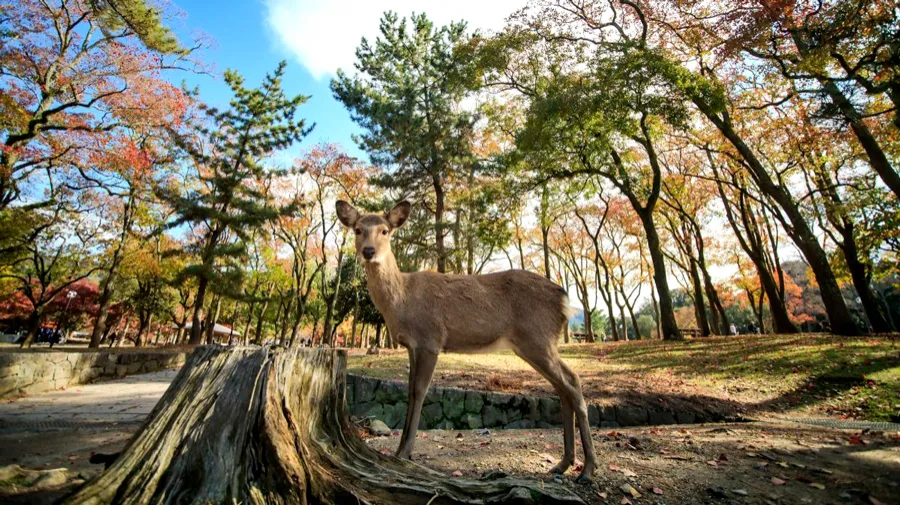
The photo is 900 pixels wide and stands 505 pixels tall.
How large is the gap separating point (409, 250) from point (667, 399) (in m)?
18.3

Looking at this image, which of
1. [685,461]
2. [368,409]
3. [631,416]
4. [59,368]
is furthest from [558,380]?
[59,368]

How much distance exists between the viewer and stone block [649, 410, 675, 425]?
7625 millimetres

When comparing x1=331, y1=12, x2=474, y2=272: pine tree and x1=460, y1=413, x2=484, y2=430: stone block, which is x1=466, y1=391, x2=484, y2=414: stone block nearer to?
x1=460, y1=413, x2=484, y2=430: stone block

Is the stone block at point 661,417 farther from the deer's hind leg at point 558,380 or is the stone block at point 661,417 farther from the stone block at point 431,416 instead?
the deer's hind leg at point 558,380

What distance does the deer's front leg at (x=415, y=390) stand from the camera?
3439 mm

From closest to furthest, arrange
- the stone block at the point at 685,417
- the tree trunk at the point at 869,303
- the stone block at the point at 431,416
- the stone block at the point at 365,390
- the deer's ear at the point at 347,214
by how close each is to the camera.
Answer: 1. the deer's ear at the point at 347,214
2. the stone block at the point at 685,417
3. the stone block at the point at 431,416
4. the stone block at the point at 365,390
5. the tree trunk at the point at 869,303

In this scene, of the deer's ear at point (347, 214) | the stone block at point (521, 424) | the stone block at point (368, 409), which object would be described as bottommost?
the stone block at point (521, 424)

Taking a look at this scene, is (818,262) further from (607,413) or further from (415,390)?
(415,390)

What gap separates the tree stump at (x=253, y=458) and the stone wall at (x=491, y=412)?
5331 millimetres

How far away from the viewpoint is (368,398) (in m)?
8.51

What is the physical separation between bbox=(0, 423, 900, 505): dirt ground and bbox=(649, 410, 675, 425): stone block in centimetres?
205

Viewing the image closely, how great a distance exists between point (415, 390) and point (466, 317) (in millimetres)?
797

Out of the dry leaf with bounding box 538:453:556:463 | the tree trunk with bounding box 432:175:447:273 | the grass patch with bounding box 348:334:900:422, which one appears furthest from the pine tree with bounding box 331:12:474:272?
the dry leaf with bounding box 538:453:556:463

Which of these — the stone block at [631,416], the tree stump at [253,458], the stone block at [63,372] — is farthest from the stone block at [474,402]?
the stone block at [63,372]
